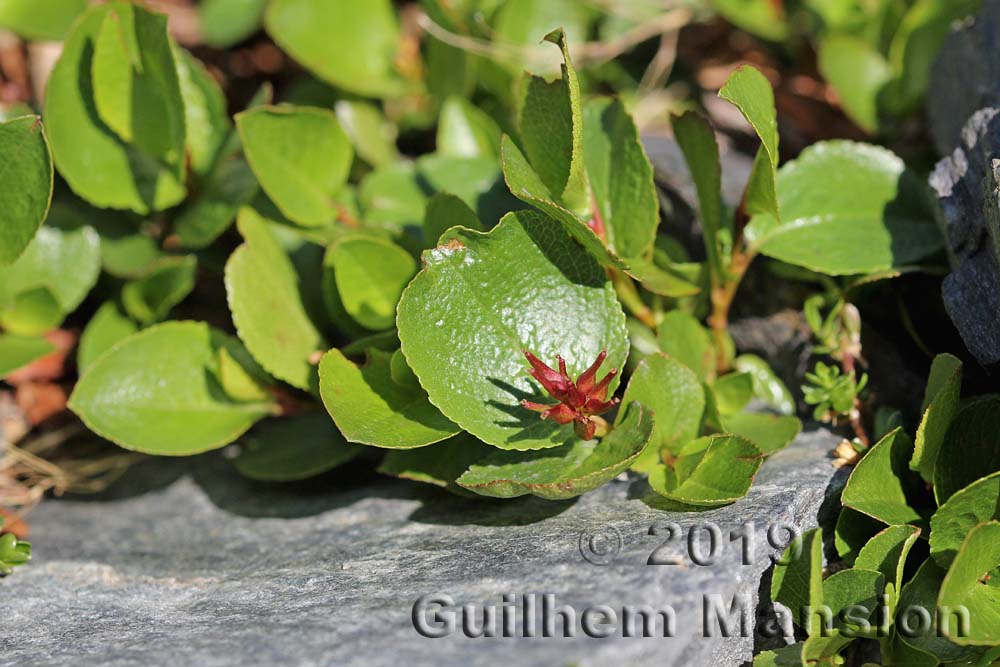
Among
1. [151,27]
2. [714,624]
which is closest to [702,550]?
[714,624]

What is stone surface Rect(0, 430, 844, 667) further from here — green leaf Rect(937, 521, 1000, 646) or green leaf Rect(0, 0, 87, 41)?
green leaf Rect(0, 0, 87, 41)

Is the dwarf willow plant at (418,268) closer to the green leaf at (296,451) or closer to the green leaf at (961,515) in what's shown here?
the green leaf at (296,451)

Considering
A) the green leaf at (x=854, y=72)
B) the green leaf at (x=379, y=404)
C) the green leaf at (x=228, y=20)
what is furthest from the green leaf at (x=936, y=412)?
the green leaf at (x=228, y=20)

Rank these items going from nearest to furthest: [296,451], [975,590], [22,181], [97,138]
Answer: [975,590]
[22,181]
[296,451]
[97,138]

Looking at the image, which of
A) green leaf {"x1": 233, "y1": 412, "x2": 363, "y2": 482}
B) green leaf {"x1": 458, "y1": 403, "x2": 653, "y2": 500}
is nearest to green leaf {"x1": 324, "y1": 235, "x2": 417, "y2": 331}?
green leaf {"x1": 233, "y1": 412, "x2": 363, "y2": 482}

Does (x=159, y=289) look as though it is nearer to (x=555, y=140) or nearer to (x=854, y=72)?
(x=555, y=140)

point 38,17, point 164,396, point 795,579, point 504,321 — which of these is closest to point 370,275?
point 504,321

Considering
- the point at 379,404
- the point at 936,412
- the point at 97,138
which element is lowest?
the point at 379,404
